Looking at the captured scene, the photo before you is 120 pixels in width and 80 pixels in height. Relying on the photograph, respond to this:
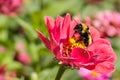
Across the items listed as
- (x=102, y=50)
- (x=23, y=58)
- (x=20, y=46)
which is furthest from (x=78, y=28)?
(x=20, y=46)

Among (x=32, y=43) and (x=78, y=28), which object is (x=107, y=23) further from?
(x=78, y=28)

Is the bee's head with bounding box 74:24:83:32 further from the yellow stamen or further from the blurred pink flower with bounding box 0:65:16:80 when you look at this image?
the blurred pink flower with bounding box 0:65:16:80

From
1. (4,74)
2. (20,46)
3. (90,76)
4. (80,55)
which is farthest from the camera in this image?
(20,46)

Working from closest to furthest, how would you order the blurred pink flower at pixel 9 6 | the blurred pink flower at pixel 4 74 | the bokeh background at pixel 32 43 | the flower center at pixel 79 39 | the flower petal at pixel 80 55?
1. the flower petal at pixel 80 55
2. the flower center at pixel 79 39
3. the blurred pink flower at pixel 4 74
4. the bokeh background at pixel 32 43
5. the blurred pink flower at pixel 9 6

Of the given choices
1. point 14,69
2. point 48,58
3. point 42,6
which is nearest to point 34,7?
point 42,6

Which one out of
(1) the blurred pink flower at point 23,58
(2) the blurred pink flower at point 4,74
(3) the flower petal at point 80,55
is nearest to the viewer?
(3) the flower petal at point 80,55

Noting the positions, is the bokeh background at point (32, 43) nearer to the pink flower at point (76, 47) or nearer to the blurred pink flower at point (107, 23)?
the blurred pink flower at point (107, 23)


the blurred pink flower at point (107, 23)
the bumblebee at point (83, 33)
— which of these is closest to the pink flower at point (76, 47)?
the bumblebee at point (83, 33)

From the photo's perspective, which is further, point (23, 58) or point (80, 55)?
point (23, 58)
